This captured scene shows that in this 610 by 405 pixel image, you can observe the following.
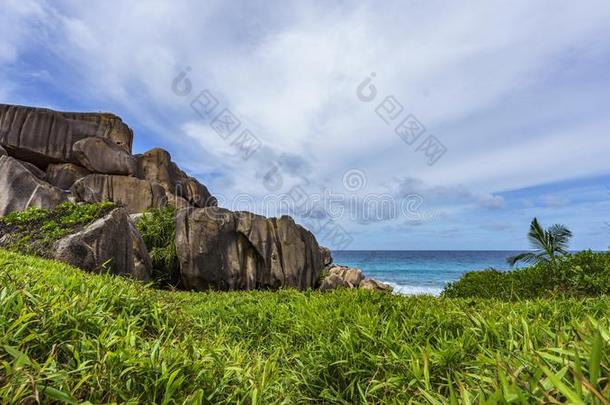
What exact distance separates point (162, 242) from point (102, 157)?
35.8ft

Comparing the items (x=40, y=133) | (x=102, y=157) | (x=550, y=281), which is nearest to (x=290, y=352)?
(x=550, y=281)

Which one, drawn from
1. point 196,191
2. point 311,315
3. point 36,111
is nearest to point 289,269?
point 311,315

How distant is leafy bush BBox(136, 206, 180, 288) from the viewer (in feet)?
42.4

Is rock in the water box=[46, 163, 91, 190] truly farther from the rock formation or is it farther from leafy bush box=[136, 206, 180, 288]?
leafy bush box=[136, 206, 180, 288]

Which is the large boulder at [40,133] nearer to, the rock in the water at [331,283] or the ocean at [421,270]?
the rock in the water at [331,283]

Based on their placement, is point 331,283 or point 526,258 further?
point 331,283

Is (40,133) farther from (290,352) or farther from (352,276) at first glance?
(290,352)

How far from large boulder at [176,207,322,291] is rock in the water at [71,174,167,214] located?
8309 millimetres

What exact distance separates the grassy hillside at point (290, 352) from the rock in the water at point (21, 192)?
10935 millimetres

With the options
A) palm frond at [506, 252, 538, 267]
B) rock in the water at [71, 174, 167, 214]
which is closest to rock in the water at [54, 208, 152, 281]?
rock in the water at [71, 174, 167, 214]

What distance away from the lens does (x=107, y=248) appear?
366 inches

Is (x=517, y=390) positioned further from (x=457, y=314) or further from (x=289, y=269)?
(x=289, y=269)

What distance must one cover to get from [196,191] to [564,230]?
75.0ft

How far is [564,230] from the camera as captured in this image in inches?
415
